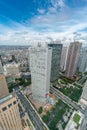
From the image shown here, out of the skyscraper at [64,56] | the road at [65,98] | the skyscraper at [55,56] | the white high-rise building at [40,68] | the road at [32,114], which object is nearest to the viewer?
the white high-rise building at [40,68]

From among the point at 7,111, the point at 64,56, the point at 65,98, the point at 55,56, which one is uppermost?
the point at 55,56

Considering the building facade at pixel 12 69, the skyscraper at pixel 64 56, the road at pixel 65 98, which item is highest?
the skyscraper at pixel 64 56

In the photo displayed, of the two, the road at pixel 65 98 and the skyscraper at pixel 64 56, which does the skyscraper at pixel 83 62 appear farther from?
the road at pixel 65 98

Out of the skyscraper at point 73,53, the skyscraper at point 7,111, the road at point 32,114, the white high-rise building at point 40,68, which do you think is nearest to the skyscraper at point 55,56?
the skyscraper at point 73,53

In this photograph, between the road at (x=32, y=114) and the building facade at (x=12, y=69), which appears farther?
the building facade at (x=12, y=69)

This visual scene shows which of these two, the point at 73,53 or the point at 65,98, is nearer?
the point at 65,98

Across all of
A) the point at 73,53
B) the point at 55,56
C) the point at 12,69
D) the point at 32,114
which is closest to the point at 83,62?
the point at 73,53

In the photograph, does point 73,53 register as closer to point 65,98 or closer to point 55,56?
point 55,56

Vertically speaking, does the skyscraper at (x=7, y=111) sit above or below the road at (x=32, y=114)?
above

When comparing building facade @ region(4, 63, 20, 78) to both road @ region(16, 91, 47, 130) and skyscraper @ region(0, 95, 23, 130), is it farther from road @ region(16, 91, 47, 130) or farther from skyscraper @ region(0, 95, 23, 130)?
skyscraper @ region(0, 95, 23, 130)
